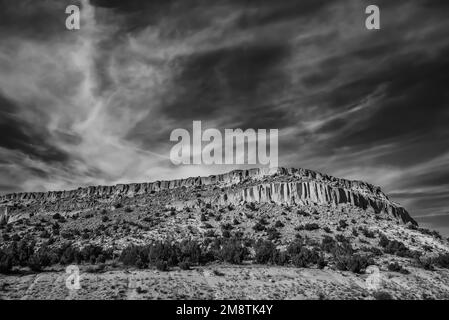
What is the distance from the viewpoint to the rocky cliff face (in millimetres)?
55594

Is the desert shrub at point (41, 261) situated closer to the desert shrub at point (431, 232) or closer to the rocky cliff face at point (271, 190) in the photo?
the rocky cliff face at point (271, 190)

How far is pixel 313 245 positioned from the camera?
1463 inches

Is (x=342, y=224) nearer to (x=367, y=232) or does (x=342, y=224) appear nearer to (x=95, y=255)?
(x=367, y=232)

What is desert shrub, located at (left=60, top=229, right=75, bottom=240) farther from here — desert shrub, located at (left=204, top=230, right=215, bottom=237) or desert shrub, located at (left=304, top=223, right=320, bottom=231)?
desert shrub, located at (left=304, top=223, right=320, bottom=231)

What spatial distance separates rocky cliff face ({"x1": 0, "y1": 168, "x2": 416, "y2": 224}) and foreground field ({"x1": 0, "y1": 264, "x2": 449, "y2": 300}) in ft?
85.4

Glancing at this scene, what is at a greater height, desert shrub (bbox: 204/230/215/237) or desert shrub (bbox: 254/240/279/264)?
desert shrub (bbox: 204/230/215/237)

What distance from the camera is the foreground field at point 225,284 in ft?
77.6

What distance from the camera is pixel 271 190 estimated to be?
5675cm

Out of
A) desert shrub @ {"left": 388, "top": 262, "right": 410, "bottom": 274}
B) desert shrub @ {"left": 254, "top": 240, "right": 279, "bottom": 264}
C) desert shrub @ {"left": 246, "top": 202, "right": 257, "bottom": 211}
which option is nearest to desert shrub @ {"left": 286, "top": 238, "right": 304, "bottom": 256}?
desert shrub @ {"left": 254, "top": 240, "right": 279, "bottom": 264}

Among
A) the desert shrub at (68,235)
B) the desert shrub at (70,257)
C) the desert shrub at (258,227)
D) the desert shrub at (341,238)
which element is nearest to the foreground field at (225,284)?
the desert shrub at (70,257)

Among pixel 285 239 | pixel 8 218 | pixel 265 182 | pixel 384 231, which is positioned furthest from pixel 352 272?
pixel 8 218

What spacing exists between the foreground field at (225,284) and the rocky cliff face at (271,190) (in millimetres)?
26033

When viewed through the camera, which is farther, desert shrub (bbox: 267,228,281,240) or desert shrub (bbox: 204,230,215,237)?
desert shrub (bbox: 204,230,215,237)
